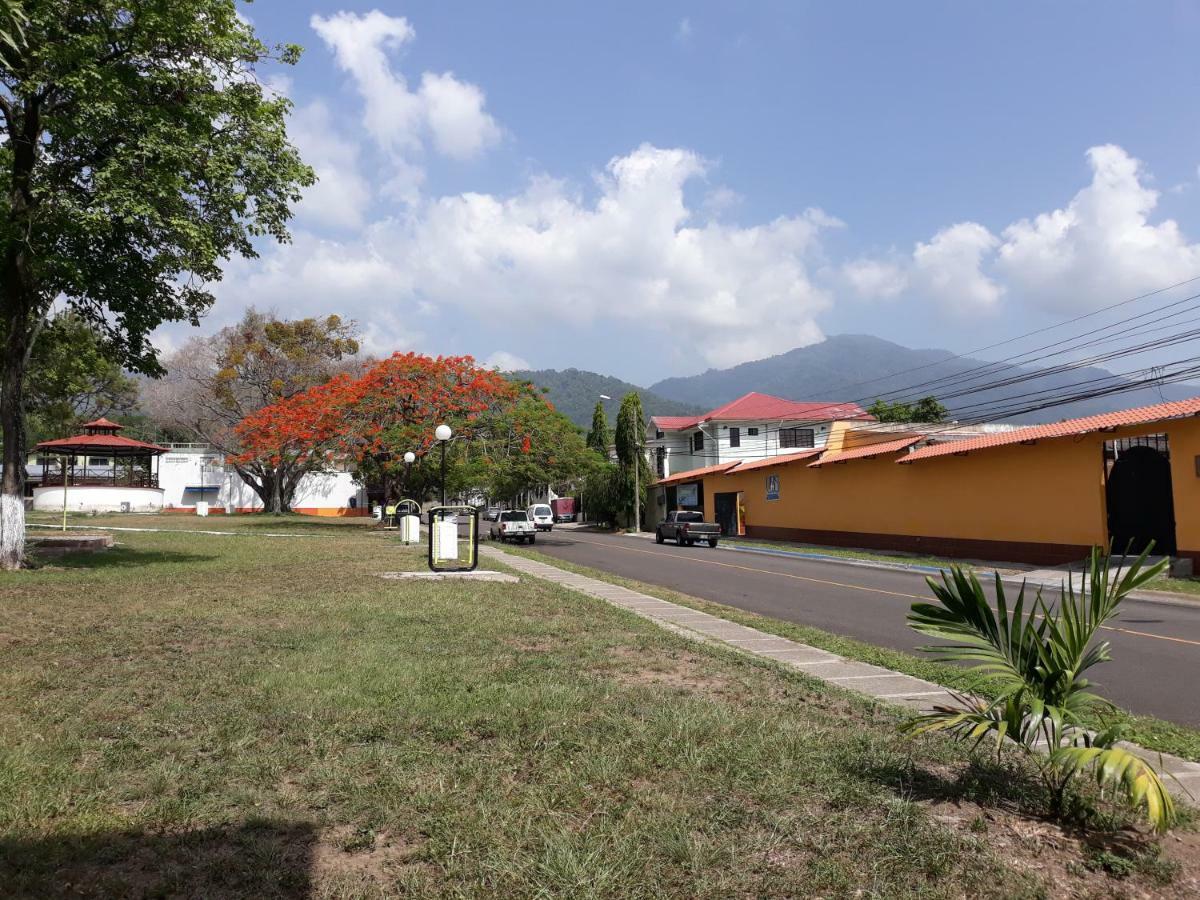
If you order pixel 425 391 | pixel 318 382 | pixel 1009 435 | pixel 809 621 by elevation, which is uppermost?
pixel 318 382

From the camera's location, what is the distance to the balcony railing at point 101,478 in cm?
5141

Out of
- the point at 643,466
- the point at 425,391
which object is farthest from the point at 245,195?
the point at 643,466

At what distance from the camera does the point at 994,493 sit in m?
24.7

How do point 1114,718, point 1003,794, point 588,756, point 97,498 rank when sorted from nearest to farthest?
point 1003,794 → point 588,756 → point 1114,718 → point 97,498

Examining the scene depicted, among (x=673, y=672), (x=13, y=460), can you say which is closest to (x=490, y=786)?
(x=673, y=672)

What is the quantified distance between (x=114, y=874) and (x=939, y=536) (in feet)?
90.1

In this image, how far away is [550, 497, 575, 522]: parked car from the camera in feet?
249

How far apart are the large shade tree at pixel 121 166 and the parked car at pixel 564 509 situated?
60.5 metres

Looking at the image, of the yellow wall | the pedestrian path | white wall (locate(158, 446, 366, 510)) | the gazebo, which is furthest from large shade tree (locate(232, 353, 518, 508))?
white wall (locate(158, 446, 366, 510))

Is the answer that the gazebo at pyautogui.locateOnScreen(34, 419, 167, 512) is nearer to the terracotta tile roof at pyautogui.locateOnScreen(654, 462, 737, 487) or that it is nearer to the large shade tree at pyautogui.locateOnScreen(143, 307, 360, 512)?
the large shade tree at pyautogui.locateOnScreen(143, 307, 360, 512)

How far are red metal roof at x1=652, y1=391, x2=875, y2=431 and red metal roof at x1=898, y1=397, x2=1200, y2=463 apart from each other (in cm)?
3092

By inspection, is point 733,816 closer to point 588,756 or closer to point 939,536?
point 588,756

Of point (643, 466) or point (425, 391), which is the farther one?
point (643, 466)

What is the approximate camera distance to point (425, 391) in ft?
105
